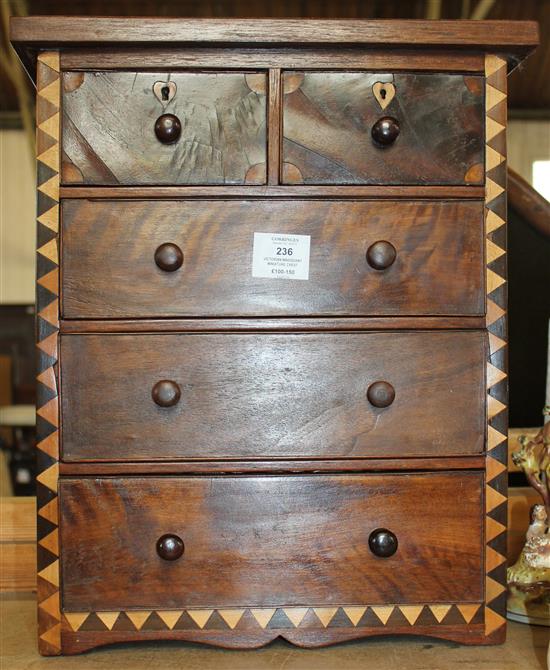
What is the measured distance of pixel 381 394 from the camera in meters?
1.19

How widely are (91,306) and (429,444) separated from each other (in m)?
0.60

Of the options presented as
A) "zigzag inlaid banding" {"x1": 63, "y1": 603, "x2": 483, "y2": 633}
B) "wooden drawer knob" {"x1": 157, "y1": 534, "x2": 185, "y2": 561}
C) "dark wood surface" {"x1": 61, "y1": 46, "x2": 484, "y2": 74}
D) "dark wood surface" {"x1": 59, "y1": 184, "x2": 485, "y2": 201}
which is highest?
"dark wood surface" {"x1": 61, "y1": 46, "x2": 484, "y2": 74}

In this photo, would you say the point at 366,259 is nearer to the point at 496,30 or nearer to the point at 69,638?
the point at 496,30

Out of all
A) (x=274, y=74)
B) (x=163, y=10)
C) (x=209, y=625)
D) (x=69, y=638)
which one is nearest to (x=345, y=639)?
(x=209, y=625)

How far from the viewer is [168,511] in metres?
1.20

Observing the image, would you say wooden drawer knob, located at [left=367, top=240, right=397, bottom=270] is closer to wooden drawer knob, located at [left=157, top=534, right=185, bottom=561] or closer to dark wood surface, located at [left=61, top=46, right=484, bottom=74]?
dark wood surface, located at [left=61, top=46, right=484, bottom=74]

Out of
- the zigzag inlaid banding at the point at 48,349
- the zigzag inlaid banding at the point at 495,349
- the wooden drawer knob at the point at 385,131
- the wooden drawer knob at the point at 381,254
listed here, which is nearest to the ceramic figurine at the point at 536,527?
the zigzag inlaid banding at the point at 495,349

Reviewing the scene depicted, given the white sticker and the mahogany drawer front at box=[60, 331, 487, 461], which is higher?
the white sticker

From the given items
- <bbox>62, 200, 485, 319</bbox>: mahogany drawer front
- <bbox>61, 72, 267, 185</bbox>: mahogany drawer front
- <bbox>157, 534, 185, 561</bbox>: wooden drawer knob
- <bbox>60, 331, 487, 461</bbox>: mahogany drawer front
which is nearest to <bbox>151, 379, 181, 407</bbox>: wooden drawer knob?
<bbox>60, 331, 487, 461</bbox>: mahogany drawer front

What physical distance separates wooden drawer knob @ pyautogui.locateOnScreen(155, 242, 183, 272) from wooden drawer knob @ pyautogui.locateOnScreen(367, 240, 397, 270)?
311 millimetres

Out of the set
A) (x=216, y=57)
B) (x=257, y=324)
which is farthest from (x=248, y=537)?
(x=216, y=57)

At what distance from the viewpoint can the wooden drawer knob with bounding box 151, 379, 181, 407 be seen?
1.18 m

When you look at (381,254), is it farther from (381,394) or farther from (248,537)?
(248,537)

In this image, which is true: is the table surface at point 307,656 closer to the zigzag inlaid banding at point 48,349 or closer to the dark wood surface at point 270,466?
the zigzag inlaid banding at point 48,349
